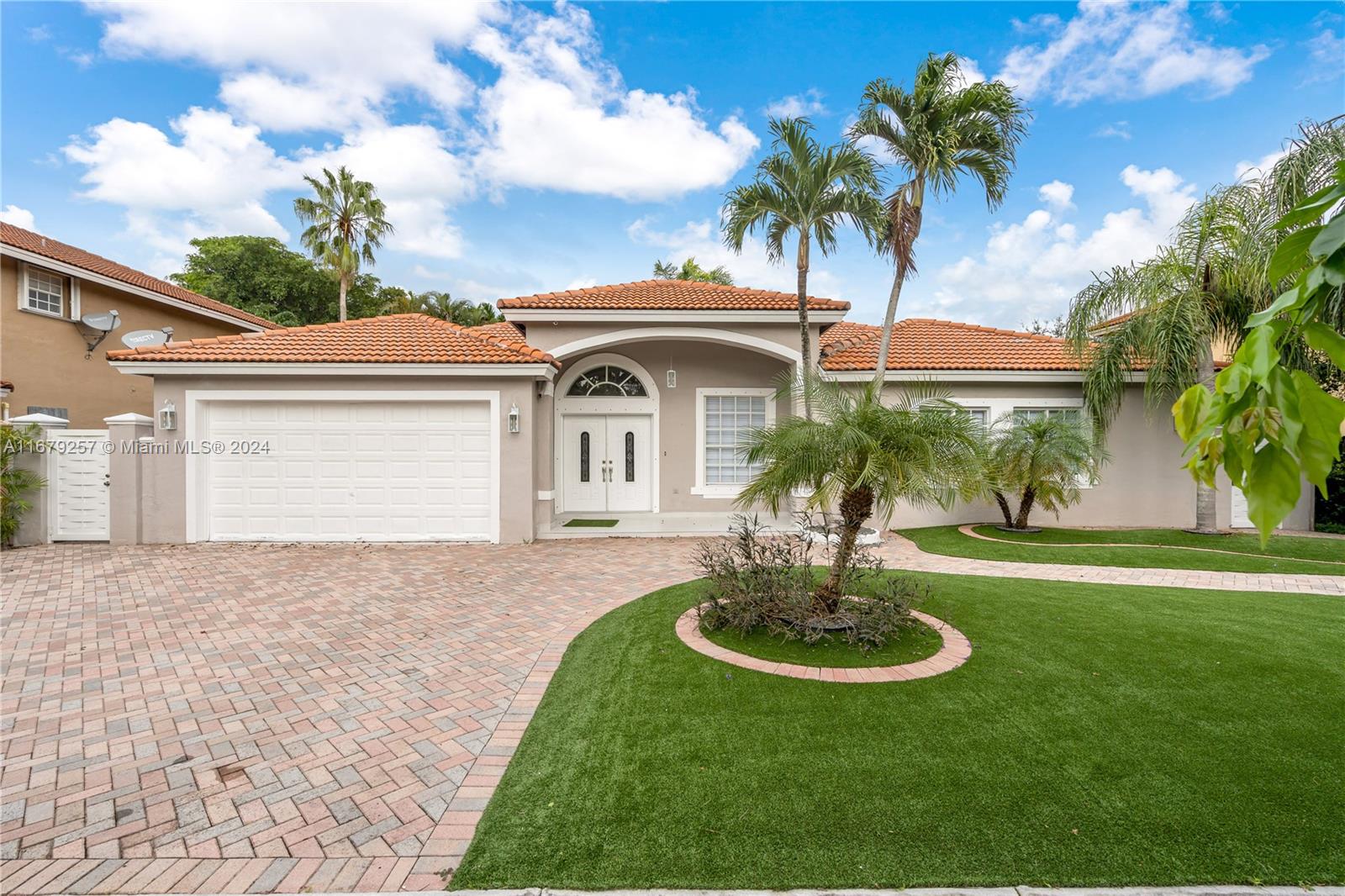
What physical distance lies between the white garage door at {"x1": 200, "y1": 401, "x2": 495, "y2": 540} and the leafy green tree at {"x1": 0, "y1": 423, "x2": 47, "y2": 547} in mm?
2903

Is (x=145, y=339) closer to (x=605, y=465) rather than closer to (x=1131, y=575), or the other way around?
(x=605, y=465)

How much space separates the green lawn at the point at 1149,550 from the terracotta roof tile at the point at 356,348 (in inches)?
342

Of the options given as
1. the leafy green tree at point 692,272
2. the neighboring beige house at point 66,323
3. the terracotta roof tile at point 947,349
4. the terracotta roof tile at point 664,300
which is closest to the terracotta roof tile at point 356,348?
the terracotta roof tile at point 664,300

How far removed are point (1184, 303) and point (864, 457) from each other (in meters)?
10.1

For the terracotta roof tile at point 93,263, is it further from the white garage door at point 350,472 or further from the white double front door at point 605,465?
the white double front door at point 605,465

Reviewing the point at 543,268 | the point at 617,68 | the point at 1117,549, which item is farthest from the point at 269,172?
the point at 1117,549

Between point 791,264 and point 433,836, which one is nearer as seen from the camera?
point 433,836

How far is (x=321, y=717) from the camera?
469 cm

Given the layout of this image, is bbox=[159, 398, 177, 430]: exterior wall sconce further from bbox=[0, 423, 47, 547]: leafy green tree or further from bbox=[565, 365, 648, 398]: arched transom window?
bbox=[565, 365, 648, 398]: arched transom window

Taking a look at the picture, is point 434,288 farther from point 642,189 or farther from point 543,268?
point 642,189

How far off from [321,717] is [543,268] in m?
21.1

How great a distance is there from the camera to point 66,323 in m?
15.4

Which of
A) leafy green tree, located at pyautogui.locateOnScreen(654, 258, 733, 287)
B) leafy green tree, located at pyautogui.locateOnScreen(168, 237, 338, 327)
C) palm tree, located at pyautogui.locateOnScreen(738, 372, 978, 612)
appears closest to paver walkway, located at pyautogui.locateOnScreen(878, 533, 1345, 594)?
palm tree, located at pyautogui.locateOnScreen(738, 372, 978, 612)

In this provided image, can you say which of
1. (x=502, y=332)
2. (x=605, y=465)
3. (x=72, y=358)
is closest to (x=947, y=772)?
(x=605, y=465)
